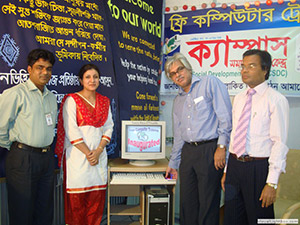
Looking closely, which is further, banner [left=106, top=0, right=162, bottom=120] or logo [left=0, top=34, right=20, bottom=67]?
banner [left=106, top=0, right=162, bottom=120]

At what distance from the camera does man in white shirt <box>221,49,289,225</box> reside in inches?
63.9

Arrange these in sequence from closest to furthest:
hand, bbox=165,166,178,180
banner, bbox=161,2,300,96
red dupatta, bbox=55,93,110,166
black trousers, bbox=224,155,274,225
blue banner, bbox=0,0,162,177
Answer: black trousers, bbox=224,155,274,225
blue banner, bbox=0,0,162,177
red dupatta, bbox=55,93,110,166
hand, bbox=165,166,178,180
banner, bbox=161,2,300,96

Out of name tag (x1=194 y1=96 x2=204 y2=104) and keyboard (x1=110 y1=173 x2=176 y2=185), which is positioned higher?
name tag (x1=194 y1=96 x2=204 y2=104)

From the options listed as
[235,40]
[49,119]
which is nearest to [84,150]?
[49,119]

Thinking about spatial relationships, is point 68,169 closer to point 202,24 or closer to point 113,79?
point 113,79

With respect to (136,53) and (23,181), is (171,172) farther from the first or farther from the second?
(136,53)

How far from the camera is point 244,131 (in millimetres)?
1804

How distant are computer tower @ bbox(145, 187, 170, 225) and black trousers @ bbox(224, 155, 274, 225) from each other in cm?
74

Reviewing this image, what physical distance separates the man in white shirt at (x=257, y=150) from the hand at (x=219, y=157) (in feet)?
0.33

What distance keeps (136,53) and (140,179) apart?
168 cm

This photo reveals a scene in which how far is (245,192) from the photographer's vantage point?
1.77 meters

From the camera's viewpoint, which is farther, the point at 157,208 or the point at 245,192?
the point at 157,208

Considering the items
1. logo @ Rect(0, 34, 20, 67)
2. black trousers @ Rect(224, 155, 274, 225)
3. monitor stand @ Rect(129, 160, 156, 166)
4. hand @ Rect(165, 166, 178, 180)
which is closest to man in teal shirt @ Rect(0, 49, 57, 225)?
logo @ Rect(0, 34, 20, 67)

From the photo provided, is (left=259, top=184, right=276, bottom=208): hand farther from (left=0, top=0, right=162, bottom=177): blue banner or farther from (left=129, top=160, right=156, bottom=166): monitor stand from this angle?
(left=0, top=0, right=162, bottom=177): blue banner
